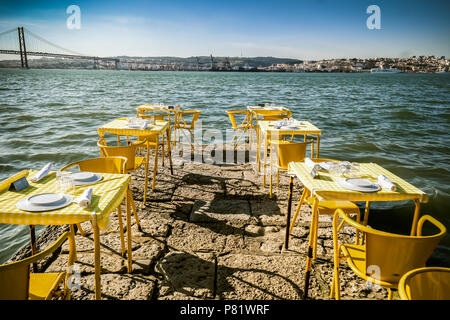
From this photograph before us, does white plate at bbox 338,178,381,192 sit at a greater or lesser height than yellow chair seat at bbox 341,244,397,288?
greater

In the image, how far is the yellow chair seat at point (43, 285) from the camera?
146 centimetres

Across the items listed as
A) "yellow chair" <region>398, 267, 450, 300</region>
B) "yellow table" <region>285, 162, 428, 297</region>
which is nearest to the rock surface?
"yellow table" <region>285, 162, 428, 297</region>

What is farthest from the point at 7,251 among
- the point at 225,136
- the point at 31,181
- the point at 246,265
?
the point at 225,136

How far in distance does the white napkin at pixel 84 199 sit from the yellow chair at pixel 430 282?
152 cm

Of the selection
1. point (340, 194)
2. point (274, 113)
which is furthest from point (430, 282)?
point (274, 113)

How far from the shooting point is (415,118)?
575 inches

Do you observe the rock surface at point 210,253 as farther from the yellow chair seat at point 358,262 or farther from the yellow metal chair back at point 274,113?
the yellow metal chair back at point 274,113

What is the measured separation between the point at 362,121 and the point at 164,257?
41.1ft

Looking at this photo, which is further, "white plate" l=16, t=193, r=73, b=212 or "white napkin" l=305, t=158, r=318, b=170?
"white napkin" l=305, t=158, r=318, b=170

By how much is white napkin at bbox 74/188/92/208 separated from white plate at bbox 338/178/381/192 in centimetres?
157

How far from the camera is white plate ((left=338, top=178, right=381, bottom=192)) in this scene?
1.96m

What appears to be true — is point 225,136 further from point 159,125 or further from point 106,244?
point 106,244

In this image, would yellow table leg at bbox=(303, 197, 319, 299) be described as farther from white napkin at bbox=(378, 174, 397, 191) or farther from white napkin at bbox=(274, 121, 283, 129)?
white napkin at bbox=(274, 121, 283, 129)

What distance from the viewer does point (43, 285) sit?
5.04 feet
